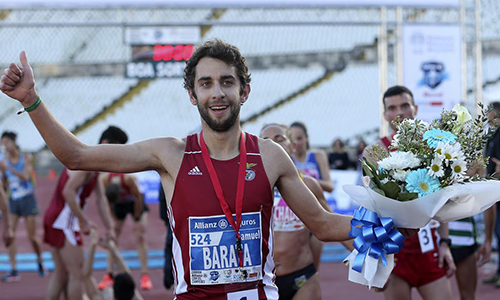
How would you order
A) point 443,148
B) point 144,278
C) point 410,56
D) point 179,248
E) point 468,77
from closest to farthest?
1. point 443,148
2. point 179,248
3. point 144,278
4. point 410,56
5. point 468,77

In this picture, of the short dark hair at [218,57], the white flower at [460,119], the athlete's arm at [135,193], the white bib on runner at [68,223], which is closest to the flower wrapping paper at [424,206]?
the white flower at [460,119]

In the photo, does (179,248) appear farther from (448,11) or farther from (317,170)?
(448,11)

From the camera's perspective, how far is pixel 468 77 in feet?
38.5

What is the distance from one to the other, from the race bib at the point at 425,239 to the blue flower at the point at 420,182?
235 centimetres

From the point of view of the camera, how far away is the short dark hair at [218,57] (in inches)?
118

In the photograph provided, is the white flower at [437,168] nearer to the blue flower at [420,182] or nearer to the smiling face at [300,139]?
the blue flower at [420,182]

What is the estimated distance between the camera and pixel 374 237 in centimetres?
274

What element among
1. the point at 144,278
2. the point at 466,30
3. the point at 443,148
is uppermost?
the point at 466,30

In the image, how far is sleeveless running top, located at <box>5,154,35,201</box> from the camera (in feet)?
32.3

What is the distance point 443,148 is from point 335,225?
666mm

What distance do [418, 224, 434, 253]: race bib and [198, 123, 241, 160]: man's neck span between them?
243cm

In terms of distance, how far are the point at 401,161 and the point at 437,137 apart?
0.20 metres

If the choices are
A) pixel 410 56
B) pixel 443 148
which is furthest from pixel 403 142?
pixel 410 56

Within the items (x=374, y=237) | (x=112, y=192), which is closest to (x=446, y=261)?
(x=374, y=237)
